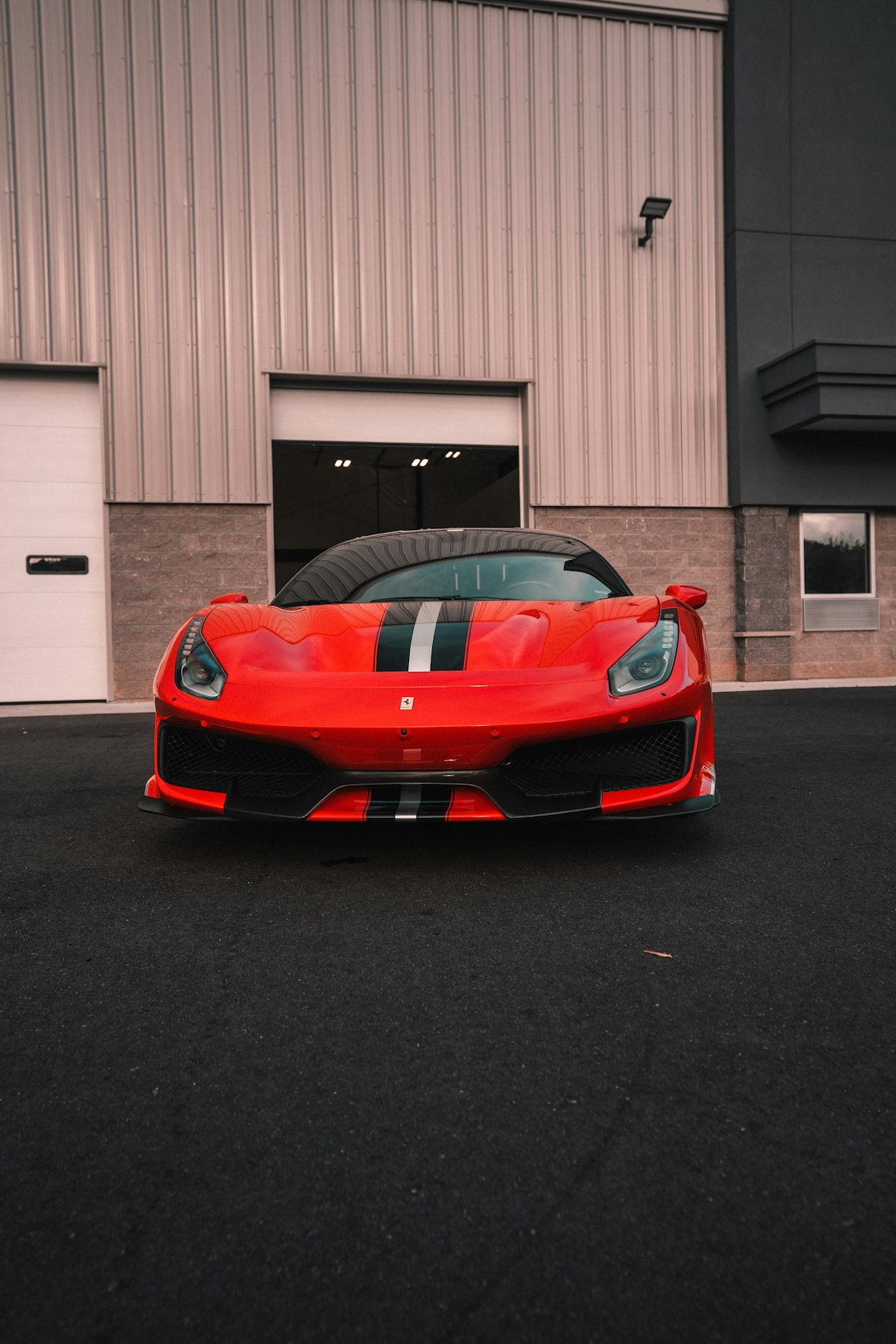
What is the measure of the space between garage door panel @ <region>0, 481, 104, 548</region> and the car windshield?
599 cm

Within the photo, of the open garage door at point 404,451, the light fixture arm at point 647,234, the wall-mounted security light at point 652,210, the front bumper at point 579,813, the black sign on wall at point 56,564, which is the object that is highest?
the wall-mounted security light at point 652,210

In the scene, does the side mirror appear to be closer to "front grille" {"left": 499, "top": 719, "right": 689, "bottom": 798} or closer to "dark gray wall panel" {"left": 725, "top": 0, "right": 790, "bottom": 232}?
"front grille" {"left": 499, "top": 719, "right": 689, "bottom": 798}

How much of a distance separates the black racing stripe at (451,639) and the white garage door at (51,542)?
6547mm

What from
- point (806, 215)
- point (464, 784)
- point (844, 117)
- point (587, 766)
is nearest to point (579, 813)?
point (587, 766)

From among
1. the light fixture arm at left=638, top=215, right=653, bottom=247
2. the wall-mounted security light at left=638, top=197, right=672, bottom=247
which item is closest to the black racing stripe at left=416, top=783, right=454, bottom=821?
the wall-mounted security light at left=638, top=197, right=672, bottom=247

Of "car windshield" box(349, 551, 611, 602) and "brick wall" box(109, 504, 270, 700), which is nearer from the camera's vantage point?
"car windshield" box(349, 551, 611, 602)

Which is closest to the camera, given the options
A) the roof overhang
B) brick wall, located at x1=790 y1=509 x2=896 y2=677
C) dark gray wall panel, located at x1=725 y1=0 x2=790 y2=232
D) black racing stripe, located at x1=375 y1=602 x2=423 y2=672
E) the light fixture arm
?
black racing stripe, located at x1=375 y1=602 x2=423 y2=672

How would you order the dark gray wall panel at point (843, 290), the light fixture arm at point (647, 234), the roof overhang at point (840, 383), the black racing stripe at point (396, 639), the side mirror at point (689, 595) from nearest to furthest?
the black racing stripe at point (396, 639)
the side mirror at point (689, 595)
the roof overhang at point (840, 383)
the light fixture arm at point (647, 234)
the dark gray wall panel at point (843, 290)

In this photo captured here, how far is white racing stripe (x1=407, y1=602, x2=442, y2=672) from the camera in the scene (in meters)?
2.58

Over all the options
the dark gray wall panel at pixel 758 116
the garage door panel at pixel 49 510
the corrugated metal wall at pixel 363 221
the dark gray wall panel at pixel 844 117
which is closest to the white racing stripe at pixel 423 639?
the corrugated metal wall at pixel 363 221

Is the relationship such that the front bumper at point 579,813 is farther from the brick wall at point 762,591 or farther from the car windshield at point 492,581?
the brick wall at point 762,591

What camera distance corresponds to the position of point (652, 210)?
9156 mm

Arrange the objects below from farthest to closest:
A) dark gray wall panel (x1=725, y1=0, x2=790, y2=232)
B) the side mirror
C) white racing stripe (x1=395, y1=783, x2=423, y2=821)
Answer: dark gray wall panel (x1=725, y1=0, x2=790, y2=232) → the side mirror → white racing stripe (x1=395, y1=783, x2=423, y2=821)

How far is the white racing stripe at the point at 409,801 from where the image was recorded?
2355 mm
